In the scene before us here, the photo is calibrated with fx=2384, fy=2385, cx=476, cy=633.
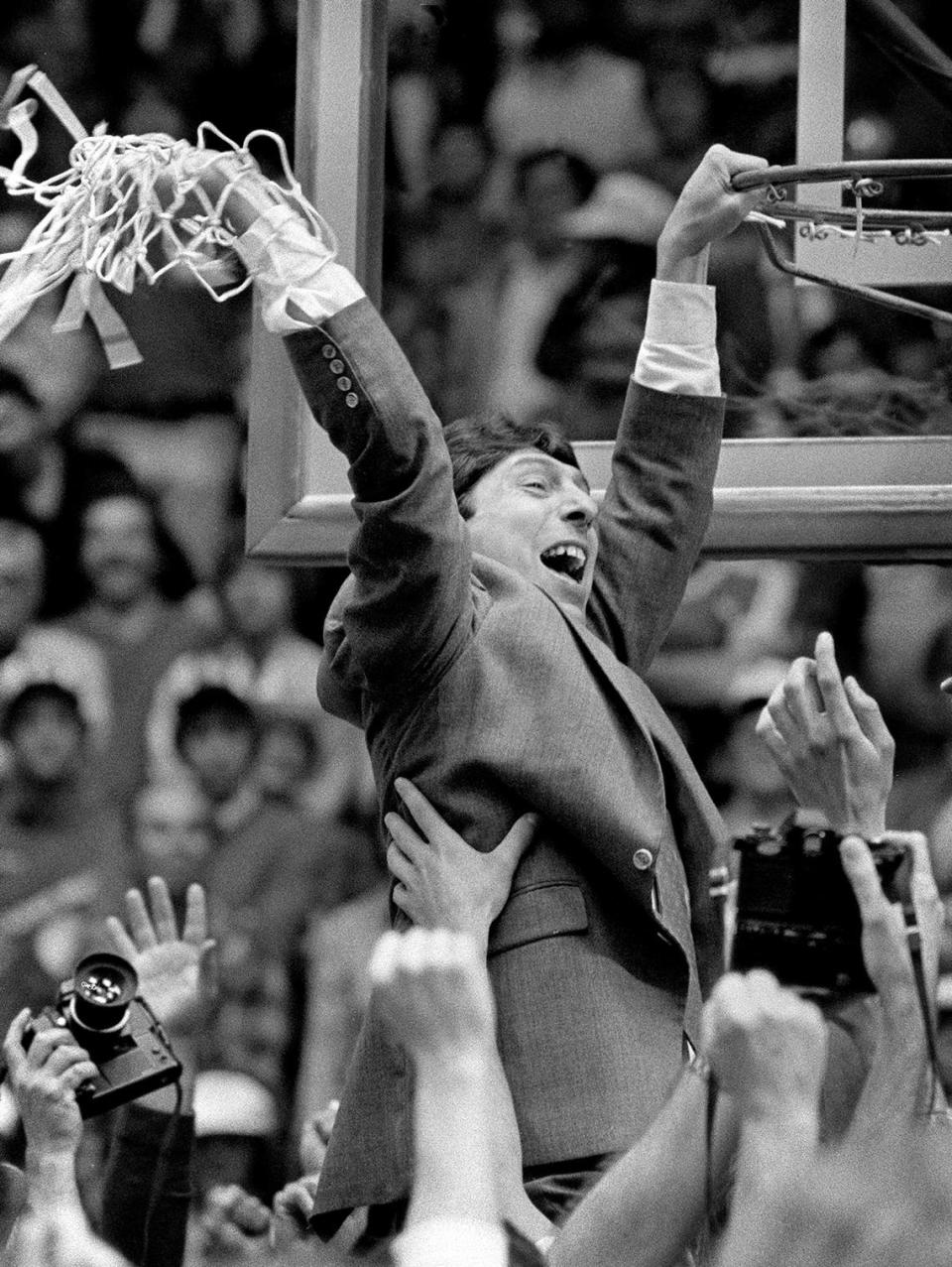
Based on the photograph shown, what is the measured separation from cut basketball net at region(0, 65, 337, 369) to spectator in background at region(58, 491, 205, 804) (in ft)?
3.53

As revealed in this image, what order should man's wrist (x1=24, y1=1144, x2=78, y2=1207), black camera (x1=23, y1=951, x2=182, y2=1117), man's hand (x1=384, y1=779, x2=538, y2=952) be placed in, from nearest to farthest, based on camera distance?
man's wrist (x1=24, y1=1144, x2=78, y2=1207) < man's hand (x1=384, y1=779, x2=538, y2=952) < black camera (x1=23, y1=951, x2=182, y2=1117)

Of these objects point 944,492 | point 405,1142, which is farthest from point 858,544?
point 405,1142

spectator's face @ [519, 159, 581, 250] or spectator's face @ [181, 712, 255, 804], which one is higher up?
spectator's face @ [519, 159, 581, 250]

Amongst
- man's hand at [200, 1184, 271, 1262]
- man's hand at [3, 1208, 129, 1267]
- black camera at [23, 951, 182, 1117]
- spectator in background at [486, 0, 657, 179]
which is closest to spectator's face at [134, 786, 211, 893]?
man's hand at [200, 1184, 271, 1262]

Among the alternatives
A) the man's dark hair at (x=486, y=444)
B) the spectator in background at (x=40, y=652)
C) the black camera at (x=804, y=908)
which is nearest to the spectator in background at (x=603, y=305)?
the man's dark hair at (x=486, y=444)

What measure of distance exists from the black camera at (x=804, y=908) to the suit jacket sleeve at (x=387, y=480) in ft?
1.39

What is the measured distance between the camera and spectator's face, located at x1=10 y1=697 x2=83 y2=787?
2984 mm

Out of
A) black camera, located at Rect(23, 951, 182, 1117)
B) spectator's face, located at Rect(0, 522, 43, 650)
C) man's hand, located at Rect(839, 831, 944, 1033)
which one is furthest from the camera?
spectator's face, located at Rect(0, 522, 43, 650)

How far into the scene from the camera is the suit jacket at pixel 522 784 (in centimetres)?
170

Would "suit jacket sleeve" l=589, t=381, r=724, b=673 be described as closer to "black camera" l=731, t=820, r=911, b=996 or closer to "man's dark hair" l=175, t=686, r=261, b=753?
"black camera" l=731, t=820, r=911, b=996

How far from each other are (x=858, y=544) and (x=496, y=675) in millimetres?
729

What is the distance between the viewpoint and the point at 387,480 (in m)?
1.69

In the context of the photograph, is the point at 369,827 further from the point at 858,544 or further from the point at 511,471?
the point at 511,471

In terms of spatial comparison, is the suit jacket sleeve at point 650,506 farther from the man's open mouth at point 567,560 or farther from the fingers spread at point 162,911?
the fingers spread at point 162,911
